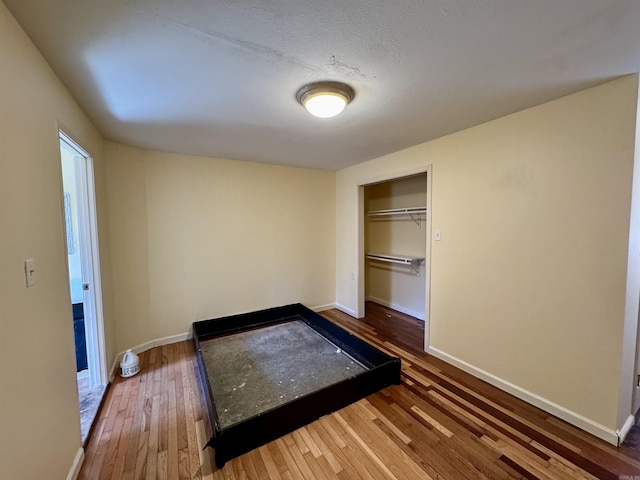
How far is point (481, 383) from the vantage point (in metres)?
2.36

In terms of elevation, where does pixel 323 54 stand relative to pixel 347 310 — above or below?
above

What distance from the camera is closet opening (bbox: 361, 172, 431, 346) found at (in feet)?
12.8

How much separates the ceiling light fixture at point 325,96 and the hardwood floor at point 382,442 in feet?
7.35

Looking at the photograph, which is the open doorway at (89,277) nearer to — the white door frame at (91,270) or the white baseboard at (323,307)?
the white door frame at (91,270)

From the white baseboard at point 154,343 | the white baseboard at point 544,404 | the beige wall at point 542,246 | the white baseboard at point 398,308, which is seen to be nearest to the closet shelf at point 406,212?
the beige wall at point 542,246

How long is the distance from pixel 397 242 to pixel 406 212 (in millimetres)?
555

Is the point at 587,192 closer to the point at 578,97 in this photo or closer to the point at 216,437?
the point at 578,97

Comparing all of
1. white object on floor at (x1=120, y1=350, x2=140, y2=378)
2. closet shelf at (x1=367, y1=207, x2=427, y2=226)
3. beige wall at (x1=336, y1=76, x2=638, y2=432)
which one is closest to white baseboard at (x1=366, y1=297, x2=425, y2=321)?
beige wall at (x1=336, y1=76, x2=638, y2=432)

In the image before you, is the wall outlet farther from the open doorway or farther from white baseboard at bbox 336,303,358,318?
white baseboard at bbox 336,303,358,318

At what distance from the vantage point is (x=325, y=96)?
1.68 metres

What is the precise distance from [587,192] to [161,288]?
406cm

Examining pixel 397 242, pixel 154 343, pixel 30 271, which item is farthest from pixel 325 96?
pixel 154 343

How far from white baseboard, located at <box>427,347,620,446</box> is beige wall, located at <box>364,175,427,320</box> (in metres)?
1.40

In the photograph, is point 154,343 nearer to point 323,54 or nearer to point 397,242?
point 323,54
